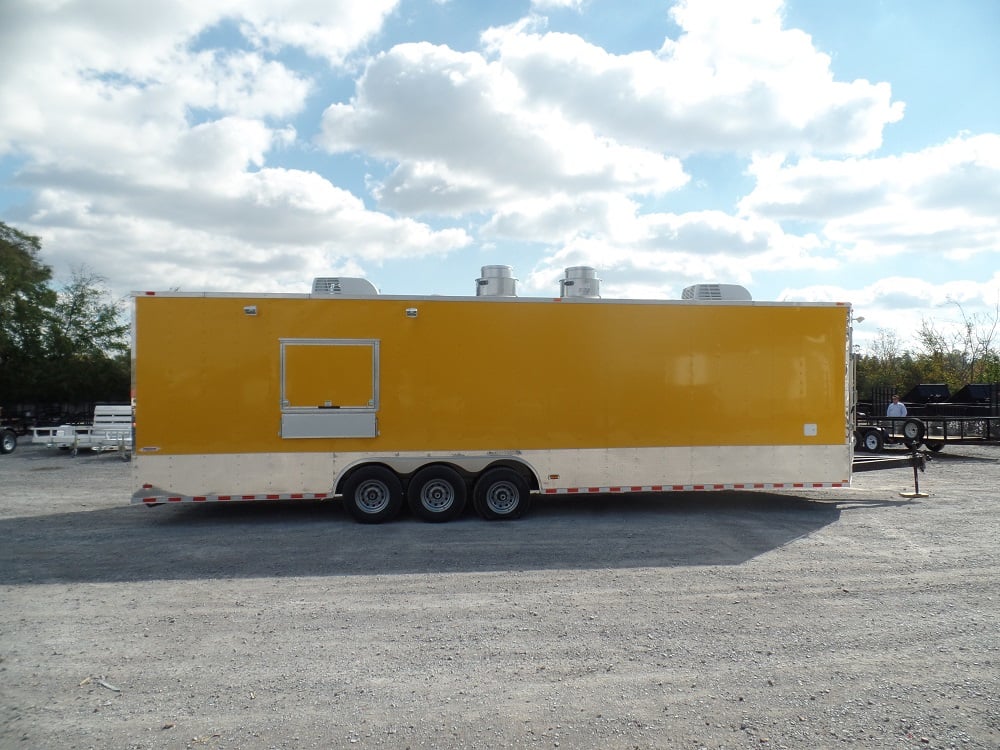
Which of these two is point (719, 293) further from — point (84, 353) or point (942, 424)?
point (84, 353)

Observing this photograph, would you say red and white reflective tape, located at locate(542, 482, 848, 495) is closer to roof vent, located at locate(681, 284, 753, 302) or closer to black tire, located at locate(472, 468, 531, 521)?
black tire, located at locate(472, 468, 531, 521)

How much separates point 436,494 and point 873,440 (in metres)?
13.9

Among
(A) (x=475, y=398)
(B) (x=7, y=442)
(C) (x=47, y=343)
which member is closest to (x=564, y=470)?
(A) (x=475, y=398)

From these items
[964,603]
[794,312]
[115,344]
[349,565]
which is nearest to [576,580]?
[349,565]

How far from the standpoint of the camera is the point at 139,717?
384cm

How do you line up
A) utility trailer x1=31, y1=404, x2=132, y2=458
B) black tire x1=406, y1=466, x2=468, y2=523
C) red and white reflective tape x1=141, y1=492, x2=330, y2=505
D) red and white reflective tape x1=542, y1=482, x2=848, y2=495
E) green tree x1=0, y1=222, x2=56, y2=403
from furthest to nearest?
green tree x1=0, y1=222, x2=56, y2=403 < utility trailer x1=31, y1=404, x2=132, y2=458 < red and white reflective tape x1=542, y1=482, x2=848, y2=495 < black tire x1=406, y1=466, x2=468, y2=523 < red and white reflective tape x1=141, y1=492, x2=330, y2=505

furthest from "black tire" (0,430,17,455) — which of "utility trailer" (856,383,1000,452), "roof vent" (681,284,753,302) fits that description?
"utility trailer" (856,383,1000,452)

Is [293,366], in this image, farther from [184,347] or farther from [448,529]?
[448,529]

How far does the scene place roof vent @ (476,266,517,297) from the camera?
9.97 meters

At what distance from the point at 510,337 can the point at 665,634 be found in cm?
506

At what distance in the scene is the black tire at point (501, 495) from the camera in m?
9.23

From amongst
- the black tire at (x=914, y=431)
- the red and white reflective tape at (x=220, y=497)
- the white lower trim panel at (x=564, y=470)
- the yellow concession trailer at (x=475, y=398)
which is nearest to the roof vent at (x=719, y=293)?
the yellow concession trailer at (x=475, y=398)

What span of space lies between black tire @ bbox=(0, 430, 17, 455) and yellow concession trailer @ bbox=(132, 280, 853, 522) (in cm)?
1434

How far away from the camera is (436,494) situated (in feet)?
30.2
